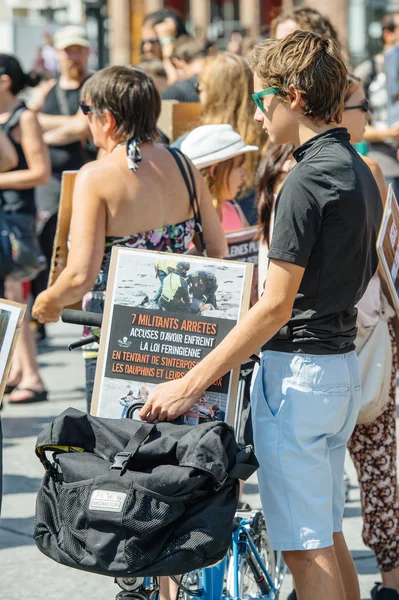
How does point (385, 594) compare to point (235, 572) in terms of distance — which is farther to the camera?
point (385, 594)

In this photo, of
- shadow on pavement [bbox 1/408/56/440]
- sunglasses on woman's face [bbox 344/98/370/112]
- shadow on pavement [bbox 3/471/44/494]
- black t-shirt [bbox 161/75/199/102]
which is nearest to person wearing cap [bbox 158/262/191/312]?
sunglasses on woman's face [bbox 344/98/370/112]

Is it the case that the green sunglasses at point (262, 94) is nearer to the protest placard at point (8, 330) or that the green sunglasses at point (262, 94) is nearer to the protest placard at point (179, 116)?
the protest placard at point (8, 330)

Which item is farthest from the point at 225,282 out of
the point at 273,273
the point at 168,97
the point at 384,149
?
the point at 384,149

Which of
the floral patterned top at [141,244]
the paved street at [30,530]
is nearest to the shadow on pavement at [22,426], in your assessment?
the paved street at [30,530]

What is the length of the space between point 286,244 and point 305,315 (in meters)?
0.25

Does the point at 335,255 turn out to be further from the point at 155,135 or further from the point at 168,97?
the point at 168,97

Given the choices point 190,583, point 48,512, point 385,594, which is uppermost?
point 48,512

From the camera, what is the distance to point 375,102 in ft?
27.2

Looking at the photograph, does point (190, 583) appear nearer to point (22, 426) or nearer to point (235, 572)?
point (235, 572)

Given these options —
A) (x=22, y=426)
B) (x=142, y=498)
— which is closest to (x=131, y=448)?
(x=142, y=498)

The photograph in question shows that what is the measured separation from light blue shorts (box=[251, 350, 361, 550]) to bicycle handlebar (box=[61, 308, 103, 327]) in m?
0.61

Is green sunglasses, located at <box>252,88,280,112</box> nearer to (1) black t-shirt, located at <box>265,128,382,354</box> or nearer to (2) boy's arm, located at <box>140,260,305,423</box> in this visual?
(1) black t-shirt, located at <box>265,128,382,354</box>

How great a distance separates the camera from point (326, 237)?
281 centimetres

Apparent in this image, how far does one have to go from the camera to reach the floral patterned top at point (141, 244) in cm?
386
